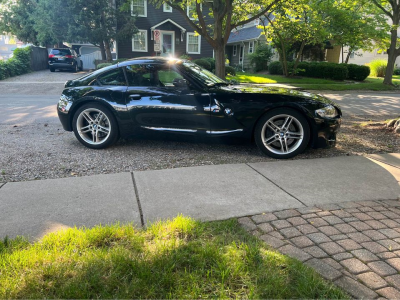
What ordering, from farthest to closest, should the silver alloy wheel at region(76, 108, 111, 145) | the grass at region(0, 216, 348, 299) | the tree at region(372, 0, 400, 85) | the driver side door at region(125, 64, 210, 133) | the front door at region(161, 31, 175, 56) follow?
the front door at region(161, 31, 175, 56), the tree at region(372, 0, 400, 85), the silver alloy wheel at region(76, 108, 111, 145), the driver side door at region(125, 64, 210, 133), the grass at region(0, 216, 348, 299)

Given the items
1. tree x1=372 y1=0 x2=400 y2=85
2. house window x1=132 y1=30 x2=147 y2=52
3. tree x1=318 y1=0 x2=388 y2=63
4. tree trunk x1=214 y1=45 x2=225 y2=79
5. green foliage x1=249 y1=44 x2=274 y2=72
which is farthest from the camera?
house window x1=132 y1=30 x2=147 y2=52

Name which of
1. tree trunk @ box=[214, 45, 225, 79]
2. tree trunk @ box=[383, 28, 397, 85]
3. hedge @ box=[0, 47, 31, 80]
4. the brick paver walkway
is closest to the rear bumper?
hedge @ box=[0, 47, 31, 80]

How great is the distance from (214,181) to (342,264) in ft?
6.18

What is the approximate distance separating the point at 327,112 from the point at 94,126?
12.3 ft

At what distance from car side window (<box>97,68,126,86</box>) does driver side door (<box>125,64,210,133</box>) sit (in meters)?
0.11

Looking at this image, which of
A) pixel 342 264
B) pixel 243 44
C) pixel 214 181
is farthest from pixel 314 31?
pixel 342 264

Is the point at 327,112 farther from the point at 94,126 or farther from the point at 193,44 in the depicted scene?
the point at 193,44

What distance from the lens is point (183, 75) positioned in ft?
16.3

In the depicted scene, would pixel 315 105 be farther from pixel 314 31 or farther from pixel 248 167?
pixel 314 31

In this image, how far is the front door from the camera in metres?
27.7

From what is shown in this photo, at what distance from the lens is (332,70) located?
22.2 meters

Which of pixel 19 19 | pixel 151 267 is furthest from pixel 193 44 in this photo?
pixel 151 267

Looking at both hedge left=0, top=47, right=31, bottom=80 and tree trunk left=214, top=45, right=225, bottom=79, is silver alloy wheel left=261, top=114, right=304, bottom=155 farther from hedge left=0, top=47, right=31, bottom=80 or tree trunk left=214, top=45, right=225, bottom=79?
hedge left=0, top=47, right=31, bottom=80

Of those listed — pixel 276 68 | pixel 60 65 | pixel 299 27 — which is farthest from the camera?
pixel 60 65
